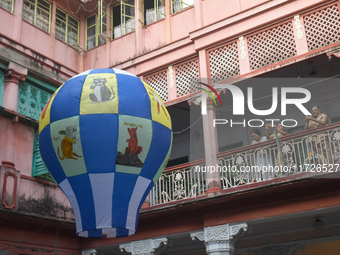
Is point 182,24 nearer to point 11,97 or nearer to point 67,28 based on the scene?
point 67,28

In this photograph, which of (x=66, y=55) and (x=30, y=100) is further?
(x=66, y=55)

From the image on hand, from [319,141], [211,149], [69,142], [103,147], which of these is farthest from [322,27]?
[69,142]

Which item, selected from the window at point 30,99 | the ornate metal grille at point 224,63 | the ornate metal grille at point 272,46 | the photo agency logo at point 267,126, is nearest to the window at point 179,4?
the ornate metal grille at point 224,63

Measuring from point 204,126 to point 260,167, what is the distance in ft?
5.50

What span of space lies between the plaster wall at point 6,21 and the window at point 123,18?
2993 mm

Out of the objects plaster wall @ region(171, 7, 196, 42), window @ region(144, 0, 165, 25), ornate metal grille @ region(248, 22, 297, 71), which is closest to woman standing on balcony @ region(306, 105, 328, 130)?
ornate metal grille @ region(248, 22, 297, 71)

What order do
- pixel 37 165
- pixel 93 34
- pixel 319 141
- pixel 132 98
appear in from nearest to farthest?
pixel 132 98 → pixel 319 141 → pixel 37 165 → pixel 93 34

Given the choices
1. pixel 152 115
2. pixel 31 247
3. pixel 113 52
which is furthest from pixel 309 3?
pixel 31 247

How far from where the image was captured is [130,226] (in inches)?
271

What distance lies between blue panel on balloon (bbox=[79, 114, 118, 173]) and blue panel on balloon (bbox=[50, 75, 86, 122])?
10.9 inches

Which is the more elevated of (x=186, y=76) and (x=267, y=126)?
(x=186, y=76)

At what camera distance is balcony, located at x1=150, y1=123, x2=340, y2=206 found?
8664 millimetres

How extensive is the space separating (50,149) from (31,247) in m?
4.31

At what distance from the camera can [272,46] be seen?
1037cm
